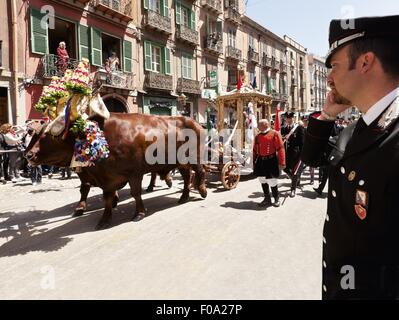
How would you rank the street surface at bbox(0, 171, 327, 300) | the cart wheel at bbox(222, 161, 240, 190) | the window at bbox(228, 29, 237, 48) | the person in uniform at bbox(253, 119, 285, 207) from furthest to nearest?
the window at bbox(228, 29, 237, 48) → the cart wheel at bbox(222, 161, 240, 190) → the person in uniform at bbox(253, 119, 285, 207) → the street surface at bbox(0, 171, 327, 300)

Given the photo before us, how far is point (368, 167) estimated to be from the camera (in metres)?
1.30

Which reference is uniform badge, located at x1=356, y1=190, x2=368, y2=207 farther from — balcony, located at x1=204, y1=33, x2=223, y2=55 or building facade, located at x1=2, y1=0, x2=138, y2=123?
balcony, located at x1=204, y1=33, x2=223, y2=55

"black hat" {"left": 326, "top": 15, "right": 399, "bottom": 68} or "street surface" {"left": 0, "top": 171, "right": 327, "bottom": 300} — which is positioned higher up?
"black hat" {"left": 326, "top": 15, "right": 399, "bottom": 68}

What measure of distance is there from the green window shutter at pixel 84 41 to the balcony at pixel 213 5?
11.3 m

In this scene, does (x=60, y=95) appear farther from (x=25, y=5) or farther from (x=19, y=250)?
(x=25, y=5)

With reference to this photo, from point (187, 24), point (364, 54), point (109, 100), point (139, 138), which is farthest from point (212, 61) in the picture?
point (364, 54)

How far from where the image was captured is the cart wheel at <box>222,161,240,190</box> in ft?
26.9

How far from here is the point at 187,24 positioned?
22703 mm

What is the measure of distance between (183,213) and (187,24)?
19825 mm

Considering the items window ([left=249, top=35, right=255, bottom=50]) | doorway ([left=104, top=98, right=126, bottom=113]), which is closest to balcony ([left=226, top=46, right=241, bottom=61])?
window ([left=249, top=35, right=255, bottom=50])

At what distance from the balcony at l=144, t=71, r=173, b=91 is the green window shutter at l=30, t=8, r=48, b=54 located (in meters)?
6.34

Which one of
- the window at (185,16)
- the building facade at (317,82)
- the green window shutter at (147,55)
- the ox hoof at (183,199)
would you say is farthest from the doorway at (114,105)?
the building facade at (317,82)

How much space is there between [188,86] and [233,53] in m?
7.34

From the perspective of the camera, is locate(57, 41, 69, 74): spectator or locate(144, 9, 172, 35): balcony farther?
locate(144, 9, 172, 35): balcony
